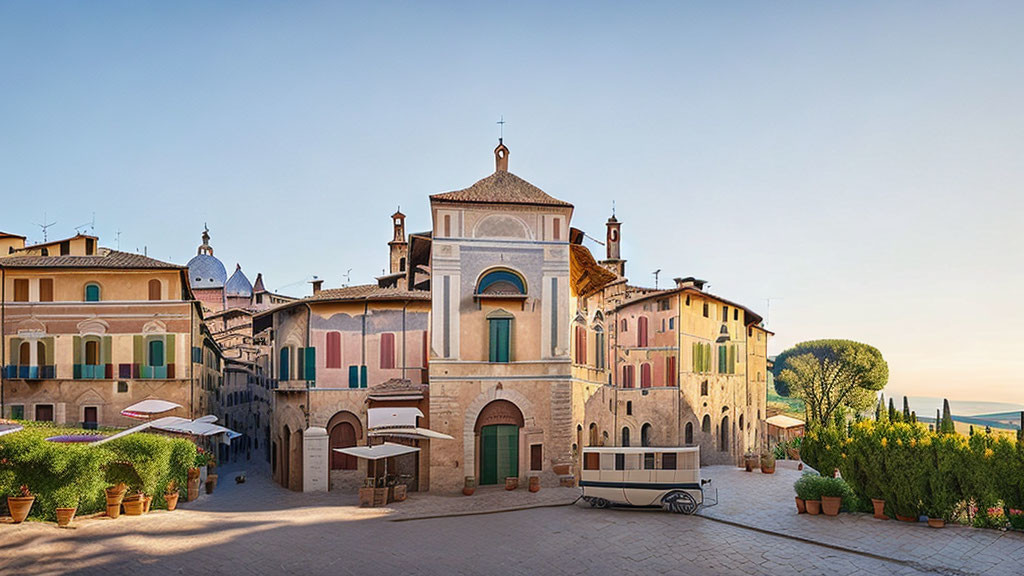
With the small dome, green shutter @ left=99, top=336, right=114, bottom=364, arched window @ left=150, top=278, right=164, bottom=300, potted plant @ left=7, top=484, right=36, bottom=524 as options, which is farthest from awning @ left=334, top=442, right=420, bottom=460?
the small dome

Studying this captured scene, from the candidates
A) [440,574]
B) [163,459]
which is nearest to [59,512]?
[163,459]

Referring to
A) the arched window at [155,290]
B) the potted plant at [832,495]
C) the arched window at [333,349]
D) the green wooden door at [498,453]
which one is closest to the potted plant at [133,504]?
the arched window at [333,349]

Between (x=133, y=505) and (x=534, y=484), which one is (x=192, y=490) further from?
(x=534, y=484)

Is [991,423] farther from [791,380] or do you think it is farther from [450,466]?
[450,466]

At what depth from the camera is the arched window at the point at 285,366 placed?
2980cm

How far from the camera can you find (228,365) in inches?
1948

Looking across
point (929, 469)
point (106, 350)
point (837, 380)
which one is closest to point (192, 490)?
point (106, 350)

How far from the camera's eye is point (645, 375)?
40.9 metres

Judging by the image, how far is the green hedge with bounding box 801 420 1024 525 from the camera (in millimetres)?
18203

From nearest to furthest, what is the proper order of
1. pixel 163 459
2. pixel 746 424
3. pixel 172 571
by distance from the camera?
pixel 172 571 < pixel 163 459 < pixel 746 424

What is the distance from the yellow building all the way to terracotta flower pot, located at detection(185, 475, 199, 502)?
6.06m

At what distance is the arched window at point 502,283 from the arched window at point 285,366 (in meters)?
9.20

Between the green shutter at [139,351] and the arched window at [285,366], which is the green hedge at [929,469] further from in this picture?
the green shutter at [139,351]

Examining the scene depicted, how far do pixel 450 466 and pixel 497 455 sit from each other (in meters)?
1.87
